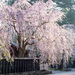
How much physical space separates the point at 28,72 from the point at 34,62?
1330 mm

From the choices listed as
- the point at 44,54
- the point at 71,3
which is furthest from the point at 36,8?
the point at 71,3

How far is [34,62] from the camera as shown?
48.6ft

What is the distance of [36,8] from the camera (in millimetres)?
13148

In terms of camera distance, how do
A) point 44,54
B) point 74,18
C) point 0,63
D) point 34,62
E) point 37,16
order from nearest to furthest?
point 0,63
point 37,16
point 44,54
point 34,62
point 74,18

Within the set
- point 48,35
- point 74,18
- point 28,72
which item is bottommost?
A: point 28,72

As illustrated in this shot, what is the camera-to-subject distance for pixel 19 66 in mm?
13469

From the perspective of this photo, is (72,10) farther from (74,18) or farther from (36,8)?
(36,8)

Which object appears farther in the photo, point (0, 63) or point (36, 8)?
point (36, 8)

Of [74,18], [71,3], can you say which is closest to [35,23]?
[74,18]

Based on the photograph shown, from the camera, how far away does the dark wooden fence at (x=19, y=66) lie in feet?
40.3

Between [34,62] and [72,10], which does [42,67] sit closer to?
[34,62]

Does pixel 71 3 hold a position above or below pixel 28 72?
above

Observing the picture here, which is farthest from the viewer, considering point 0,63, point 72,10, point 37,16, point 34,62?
point 72,10

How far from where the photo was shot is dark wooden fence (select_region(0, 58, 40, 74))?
1227 cm
